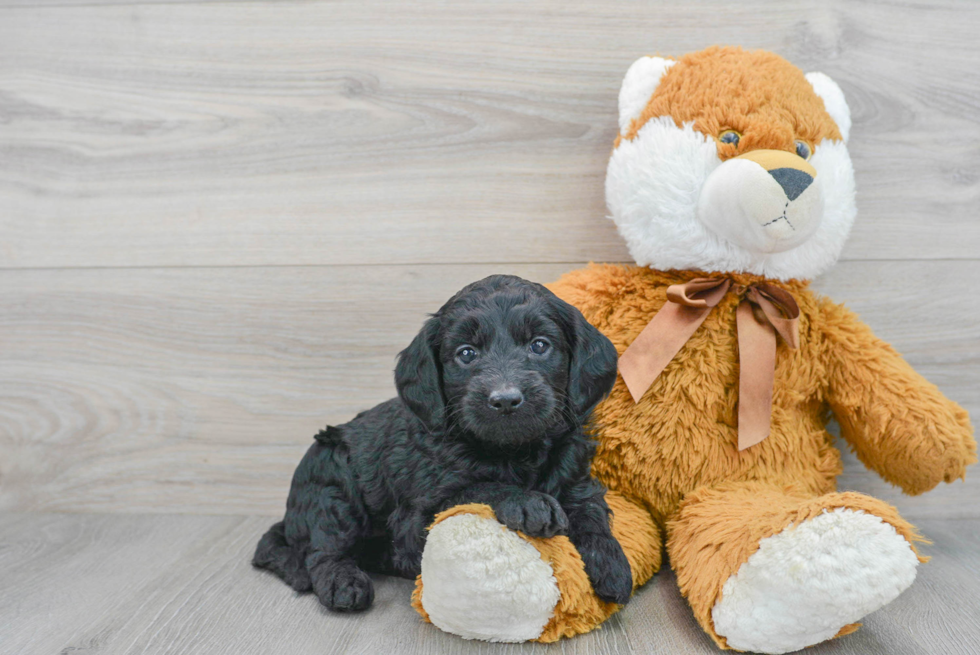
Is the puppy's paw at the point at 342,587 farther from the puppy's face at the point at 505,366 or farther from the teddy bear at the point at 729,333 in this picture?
the puppy's face at the point at 505,366

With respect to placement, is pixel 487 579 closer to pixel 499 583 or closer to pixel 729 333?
pixel 499 583

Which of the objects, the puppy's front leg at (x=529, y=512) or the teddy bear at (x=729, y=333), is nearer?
the puppy's front leg at (x=529, y=512)

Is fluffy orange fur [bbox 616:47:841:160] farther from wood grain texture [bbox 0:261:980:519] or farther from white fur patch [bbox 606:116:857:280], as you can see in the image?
wood grain texture [bbox 0:261:980:519]

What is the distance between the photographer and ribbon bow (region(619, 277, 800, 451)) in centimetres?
124

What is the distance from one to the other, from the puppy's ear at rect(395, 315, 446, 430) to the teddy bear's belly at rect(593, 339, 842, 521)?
34cm

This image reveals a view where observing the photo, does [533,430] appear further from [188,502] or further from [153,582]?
[188,502]

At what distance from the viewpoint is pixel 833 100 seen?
1.35m

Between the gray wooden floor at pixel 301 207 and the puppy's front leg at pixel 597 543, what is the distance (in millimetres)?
605

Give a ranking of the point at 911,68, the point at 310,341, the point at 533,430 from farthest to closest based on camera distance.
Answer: the point at 310,341, the point at 911,68, the point at 533,430

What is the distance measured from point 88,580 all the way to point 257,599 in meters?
0.36

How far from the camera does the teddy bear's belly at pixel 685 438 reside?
1.26 meters

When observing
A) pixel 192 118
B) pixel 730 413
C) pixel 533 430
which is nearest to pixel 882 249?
pixel 730 413

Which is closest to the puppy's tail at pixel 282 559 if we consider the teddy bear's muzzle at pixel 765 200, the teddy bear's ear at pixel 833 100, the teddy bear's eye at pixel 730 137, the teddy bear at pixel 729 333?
the teddy bear at pixel 729 333

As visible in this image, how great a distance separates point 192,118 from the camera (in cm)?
160
